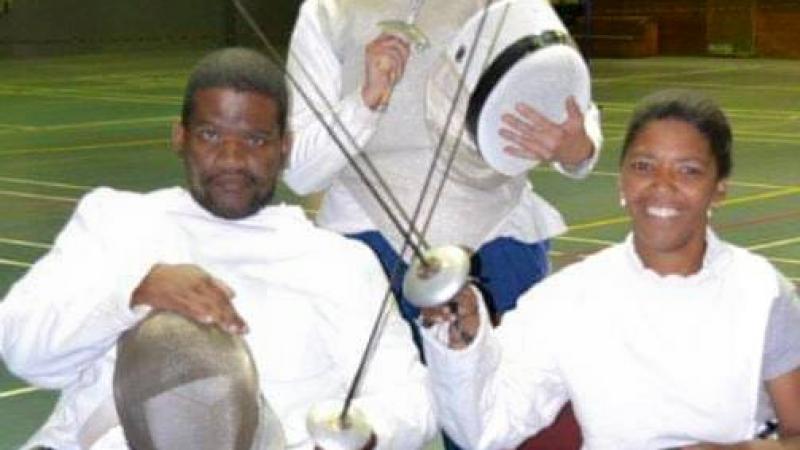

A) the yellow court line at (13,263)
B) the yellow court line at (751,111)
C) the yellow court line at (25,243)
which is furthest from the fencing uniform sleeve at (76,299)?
the yellow court line at (751,111)

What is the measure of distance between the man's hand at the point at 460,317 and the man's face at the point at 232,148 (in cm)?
36

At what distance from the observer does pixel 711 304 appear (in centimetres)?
255

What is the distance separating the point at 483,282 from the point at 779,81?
48.4 feet

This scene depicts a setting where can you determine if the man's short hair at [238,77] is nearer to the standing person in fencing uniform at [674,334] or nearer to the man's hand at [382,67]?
the man's hand at [382,67]

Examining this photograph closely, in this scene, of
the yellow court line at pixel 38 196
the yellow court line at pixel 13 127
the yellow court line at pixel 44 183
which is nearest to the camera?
the yellow court line at pixel 38 196

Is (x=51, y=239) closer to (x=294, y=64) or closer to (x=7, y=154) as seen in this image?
(x=7, y=154)

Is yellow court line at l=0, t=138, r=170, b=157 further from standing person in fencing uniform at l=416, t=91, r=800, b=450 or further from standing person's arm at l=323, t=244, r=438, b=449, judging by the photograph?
standing person in fencing uniform at l=416, t=91, r=800, b=450

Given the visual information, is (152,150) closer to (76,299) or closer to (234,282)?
(234,282)

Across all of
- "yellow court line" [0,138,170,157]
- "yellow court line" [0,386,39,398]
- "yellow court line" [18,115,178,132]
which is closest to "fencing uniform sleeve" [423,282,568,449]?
"yellow court line" [0,386,39,398]

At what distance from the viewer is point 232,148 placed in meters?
2.48

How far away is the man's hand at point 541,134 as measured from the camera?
2.73 m

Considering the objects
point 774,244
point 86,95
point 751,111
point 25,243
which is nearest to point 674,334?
point 774,244

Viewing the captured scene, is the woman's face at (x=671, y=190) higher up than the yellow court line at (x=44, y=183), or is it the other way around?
the woman's face at (x=671, y=190)

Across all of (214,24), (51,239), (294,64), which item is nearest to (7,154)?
(51,239)
